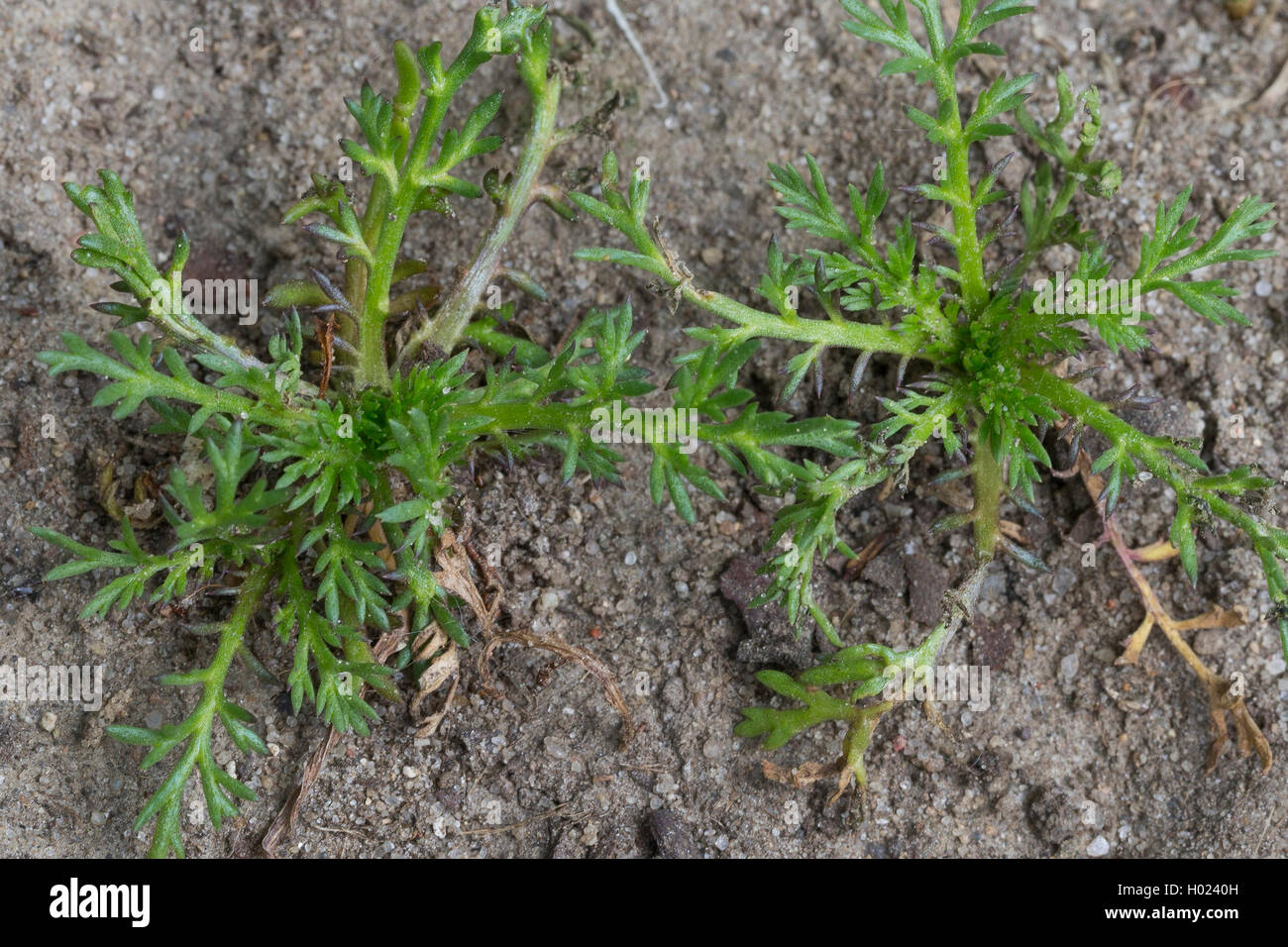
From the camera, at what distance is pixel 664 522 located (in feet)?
12.6

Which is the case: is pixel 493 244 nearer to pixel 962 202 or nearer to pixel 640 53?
pixel 640 53

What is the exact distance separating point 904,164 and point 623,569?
Answer: 6.03 feet

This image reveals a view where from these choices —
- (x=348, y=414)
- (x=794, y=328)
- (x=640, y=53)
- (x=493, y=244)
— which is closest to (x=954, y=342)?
(x=794, y=328)

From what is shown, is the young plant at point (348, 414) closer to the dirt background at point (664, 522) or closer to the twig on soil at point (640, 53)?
the dirt background at point (664, 522)

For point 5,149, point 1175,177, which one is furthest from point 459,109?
point 1175,177

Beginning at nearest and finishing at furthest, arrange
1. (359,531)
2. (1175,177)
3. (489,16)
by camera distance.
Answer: (489,16) → (359,531) → (1175,177)

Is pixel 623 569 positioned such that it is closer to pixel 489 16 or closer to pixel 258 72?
pixel 489 16

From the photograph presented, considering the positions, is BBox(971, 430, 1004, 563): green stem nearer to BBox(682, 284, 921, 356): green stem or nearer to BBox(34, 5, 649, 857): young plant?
BBox(682, 284, 921, 356): green stem

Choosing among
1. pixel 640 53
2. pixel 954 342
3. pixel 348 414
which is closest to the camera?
pixel 348 414

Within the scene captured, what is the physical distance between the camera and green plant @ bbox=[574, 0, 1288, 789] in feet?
10.9

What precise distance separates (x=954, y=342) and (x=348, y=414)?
1.95m

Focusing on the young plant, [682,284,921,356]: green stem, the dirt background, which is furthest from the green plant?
the young plant

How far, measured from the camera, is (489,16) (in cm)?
325

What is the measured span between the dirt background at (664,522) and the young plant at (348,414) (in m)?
0.32
